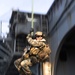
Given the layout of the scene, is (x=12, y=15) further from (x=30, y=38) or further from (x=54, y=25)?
(x=30, y=38)

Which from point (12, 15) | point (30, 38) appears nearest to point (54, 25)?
point (12, 15)

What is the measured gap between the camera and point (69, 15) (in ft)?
72.3

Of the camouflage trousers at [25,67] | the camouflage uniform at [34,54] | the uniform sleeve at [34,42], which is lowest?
the camouflage trousers at [25,67]

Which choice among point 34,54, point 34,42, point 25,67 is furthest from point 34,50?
point 25,67

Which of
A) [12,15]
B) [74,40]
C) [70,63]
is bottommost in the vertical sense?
[70,63]

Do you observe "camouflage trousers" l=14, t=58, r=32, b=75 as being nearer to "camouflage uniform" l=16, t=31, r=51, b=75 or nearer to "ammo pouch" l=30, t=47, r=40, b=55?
"camouflage uniform" l=16, t=31, r=51, b=75

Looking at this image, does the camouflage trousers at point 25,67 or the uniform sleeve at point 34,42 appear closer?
the camouflage trousers at point 25,67

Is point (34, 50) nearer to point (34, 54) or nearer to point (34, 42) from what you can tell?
point (34, 54)

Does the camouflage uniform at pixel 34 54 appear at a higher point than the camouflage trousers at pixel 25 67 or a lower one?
higher

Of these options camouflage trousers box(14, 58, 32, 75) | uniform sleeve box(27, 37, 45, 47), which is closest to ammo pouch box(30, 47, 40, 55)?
uniform sleeve box(27, 37, 45, 47)

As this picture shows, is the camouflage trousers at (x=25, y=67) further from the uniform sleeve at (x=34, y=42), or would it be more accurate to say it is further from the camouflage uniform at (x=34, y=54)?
the uniform sleeve at (x=34, y=42)

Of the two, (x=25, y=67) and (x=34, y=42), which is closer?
(x=25, y=67)

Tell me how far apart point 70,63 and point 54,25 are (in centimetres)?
371

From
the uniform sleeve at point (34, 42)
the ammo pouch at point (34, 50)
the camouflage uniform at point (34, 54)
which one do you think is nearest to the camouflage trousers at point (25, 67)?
the camouflage uniform at point (34, 54)
